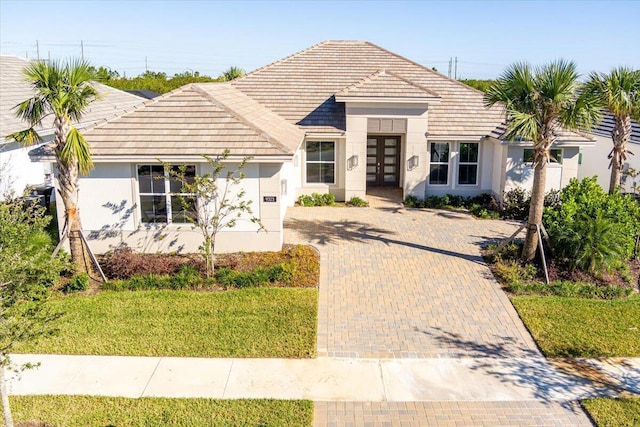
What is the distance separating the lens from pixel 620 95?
16016 mm

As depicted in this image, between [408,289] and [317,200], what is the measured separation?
29.1 ft

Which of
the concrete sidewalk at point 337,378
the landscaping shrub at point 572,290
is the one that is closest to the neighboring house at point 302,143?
the concrete sidewalk at point 337,378

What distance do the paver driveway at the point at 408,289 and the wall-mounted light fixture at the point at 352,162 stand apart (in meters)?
2.61

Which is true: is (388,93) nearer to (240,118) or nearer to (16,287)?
(240,118)

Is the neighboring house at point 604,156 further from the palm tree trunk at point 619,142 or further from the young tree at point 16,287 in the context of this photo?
the young tree at point 16,287

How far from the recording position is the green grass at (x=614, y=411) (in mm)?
8562

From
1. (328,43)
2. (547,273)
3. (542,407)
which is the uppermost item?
(328,43)

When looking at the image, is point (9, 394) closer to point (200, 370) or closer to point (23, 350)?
point (23, 350)

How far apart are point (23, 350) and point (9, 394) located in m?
1.60

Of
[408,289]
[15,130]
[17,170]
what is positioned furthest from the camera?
[17,170]

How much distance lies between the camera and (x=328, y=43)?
2620 centimetres

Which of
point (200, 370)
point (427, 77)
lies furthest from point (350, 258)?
point (427, 77)

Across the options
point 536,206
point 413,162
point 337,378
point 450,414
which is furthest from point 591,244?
point 413,162

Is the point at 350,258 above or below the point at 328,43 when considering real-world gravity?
below
